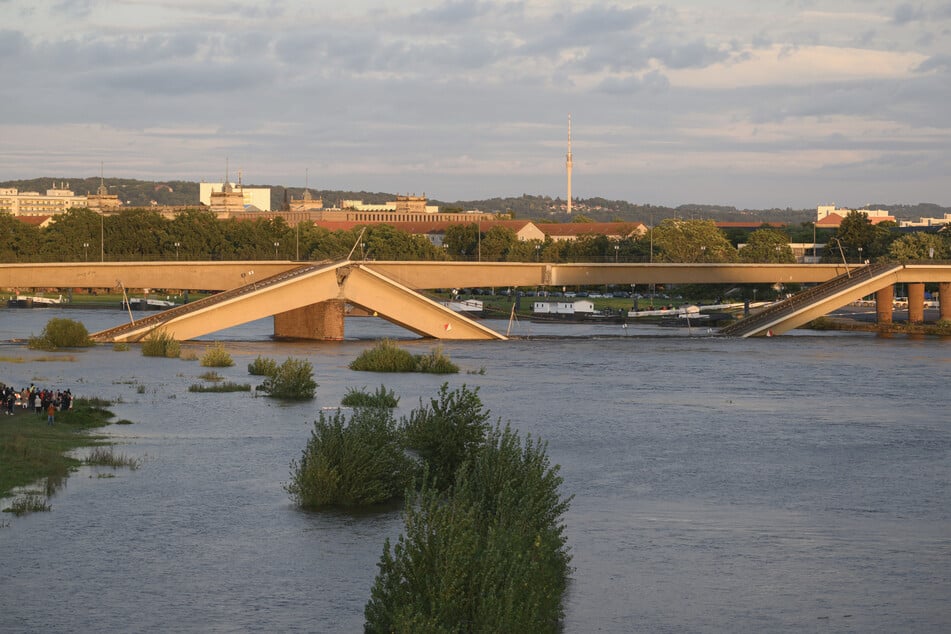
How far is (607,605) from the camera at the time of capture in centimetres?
2447

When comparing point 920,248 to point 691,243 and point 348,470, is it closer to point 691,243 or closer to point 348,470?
point 691,243

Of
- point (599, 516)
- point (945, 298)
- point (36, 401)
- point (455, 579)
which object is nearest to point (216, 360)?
point (36, 401)

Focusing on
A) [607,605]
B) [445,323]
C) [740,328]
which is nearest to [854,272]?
[740,328]

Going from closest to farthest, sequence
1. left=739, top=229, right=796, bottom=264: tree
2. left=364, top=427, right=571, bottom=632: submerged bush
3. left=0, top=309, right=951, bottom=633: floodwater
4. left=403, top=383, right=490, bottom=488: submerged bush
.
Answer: left=364, top=427, right=571, bottom=632: submerged bush → left=0, top=309, right=951, bottom=633: floodwater → left=403, top=383, right=490, bottom=488: submerged bush → left=739, top=229, right=796, bottom=264: tree

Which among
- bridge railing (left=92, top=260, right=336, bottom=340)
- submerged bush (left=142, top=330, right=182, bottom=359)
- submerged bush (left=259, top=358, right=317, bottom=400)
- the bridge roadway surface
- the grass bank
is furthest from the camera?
the bridge roadway surface

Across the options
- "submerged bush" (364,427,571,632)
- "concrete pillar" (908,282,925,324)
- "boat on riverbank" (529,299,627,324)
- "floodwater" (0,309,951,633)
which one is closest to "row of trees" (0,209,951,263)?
"boat on riverbank" (529,299,627,324)

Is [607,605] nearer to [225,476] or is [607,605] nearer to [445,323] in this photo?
[225,476]

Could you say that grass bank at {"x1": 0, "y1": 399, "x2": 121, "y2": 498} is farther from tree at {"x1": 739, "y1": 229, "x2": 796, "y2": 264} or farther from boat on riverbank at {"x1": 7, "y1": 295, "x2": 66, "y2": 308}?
tree at {"x1": 739, "y1": 229, "x2": 796, "y2": 264}

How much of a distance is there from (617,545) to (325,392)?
26.6 metres

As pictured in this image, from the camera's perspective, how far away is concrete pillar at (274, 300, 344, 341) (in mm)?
84000

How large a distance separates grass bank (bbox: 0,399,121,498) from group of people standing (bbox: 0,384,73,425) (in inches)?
10.7

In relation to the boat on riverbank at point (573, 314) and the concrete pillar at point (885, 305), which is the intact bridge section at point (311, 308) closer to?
the boat on riverbank at point (573, 314)

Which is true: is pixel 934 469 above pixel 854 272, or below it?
below

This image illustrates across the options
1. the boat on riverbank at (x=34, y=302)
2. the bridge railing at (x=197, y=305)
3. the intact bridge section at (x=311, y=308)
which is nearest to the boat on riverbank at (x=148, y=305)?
the boat on riverbank at (x=34, y=302)
